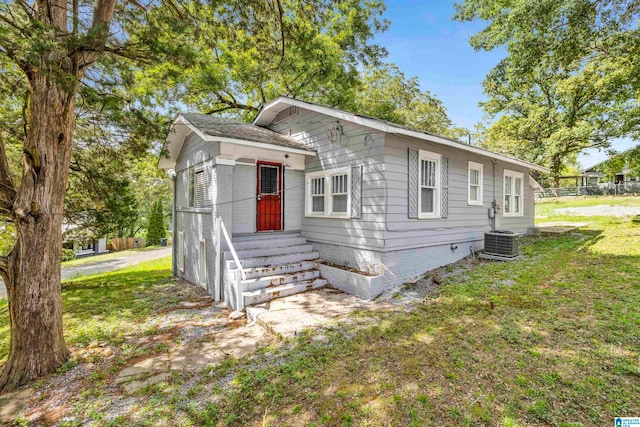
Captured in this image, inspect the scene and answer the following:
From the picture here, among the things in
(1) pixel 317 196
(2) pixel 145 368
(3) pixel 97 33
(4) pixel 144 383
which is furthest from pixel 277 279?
(3) pixel 97 33

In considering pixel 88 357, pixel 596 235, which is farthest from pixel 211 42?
pixel 596 235

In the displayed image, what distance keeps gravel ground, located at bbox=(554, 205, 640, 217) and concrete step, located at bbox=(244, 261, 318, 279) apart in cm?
1888

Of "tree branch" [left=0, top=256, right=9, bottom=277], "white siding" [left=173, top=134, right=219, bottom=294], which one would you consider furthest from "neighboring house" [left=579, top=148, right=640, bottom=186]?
"tree branch" [left=0, top=256, right=9, bottom=277]

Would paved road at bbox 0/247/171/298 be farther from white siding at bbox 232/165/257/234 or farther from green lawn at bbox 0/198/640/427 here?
white siding at bbox 232/165/257/234

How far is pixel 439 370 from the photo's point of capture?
10.8 feet

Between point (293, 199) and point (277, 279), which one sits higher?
point (293, 199)

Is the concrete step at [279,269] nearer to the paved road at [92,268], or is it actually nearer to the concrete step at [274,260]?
the concrete step at [274,260]

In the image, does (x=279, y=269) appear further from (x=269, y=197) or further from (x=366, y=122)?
(x=366, y=122)

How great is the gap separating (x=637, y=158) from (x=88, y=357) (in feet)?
78.3

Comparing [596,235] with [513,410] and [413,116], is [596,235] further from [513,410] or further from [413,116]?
[413,116]

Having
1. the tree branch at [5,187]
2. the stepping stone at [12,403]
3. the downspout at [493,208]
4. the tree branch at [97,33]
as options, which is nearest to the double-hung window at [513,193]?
the downspout at [493,208]

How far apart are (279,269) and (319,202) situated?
2.29 meters

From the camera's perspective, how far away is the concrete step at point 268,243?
7.03 metres

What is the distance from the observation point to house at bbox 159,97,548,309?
638cm
